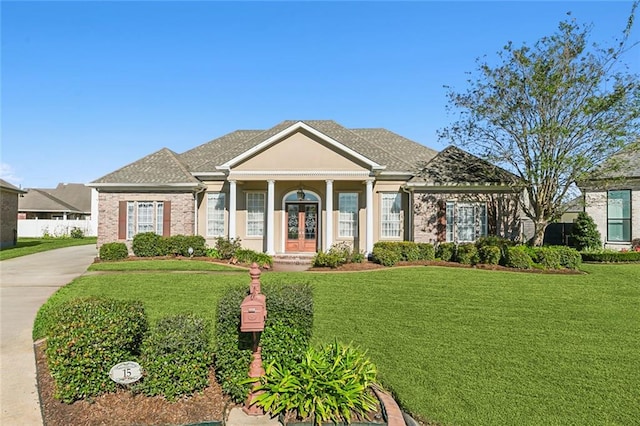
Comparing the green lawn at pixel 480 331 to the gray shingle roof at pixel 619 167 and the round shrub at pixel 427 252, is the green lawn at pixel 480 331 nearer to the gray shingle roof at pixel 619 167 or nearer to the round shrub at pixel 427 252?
the round shrub at pixel 427 252

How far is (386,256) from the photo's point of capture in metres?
15.8

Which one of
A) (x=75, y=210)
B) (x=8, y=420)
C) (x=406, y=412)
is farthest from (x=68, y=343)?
(x=75, y=210)

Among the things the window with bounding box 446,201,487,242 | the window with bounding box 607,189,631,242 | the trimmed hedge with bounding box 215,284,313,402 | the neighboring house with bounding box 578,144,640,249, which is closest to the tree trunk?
the window with bounding box 446,201,487,242

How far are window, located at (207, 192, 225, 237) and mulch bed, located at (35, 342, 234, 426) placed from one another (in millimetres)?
15196

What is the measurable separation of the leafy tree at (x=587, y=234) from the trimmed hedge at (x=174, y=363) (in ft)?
62.0

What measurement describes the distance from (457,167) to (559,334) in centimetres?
1271

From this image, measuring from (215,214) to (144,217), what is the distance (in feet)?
11.1

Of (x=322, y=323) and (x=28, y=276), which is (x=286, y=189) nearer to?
(x=28, y=276)

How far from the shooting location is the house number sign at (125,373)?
428cm

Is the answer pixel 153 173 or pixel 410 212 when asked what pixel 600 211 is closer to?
pixel 410 212

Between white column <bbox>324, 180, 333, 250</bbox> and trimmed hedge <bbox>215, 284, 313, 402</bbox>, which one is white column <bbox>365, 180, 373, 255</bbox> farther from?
trimmed hedge <bbox>215, 284, 313, 402</bbox>

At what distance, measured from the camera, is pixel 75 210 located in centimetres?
4653

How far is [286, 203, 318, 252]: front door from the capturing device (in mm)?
19438

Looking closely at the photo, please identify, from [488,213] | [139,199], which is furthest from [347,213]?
[139,199]
